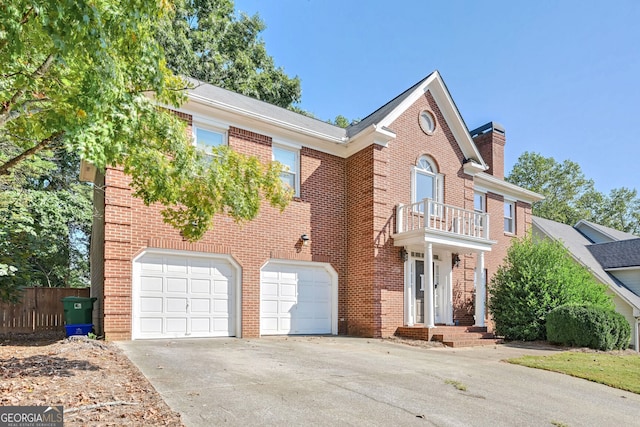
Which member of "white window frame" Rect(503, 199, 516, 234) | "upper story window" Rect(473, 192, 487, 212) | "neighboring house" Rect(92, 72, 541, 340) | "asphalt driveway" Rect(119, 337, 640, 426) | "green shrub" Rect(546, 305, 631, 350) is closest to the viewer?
"asphalt driveway" Rect(119, 337, 640, 426)

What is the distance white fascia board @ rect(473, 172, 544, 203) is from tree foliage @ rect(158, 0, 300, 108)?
580 inches

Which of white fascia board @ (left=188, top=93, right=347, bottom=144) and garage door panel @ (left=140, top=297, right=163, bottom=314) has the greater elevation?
white fascia board @ (left=188, top=93, right=347, bottom=144)

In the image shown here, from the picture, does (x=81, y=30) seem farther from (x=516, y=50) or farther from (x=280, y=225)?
(x=516, y=50)

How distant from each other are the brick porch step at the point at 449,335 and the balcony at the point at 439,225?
270 centimetres

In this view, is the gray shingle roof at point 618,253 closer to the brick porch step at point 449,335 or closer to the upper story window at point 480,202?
the upper story window at point 480,202

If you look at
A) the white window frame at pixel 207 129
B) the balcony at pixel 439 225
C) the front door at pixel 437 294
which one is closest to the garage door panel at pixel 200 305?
the white window frame at pixel 207 129

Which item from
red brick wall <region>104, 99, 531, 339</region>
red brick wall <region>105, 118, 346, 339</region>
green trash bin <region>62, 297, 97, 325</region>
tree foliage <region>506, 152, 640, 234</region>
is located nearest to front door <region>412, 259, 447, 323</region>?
red brick wall <region>104, 99, 531, 339</region>

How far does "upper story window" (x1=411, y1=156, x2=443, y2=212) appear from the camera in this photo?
15152mm

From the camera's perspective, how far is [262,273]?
12.6 m

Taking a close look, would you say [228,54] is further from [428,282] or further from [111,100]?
[111,100]

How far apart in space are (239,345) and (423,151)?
943cm

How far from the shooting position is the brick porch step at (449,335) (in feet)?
41.0

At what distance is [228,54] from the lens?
1107 inches

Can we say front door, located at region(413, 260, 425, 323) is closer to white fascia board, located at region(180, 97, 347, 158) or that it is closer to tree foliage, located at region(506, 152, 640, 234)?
white fascia board, located at region(180, 97, 347, 158)
